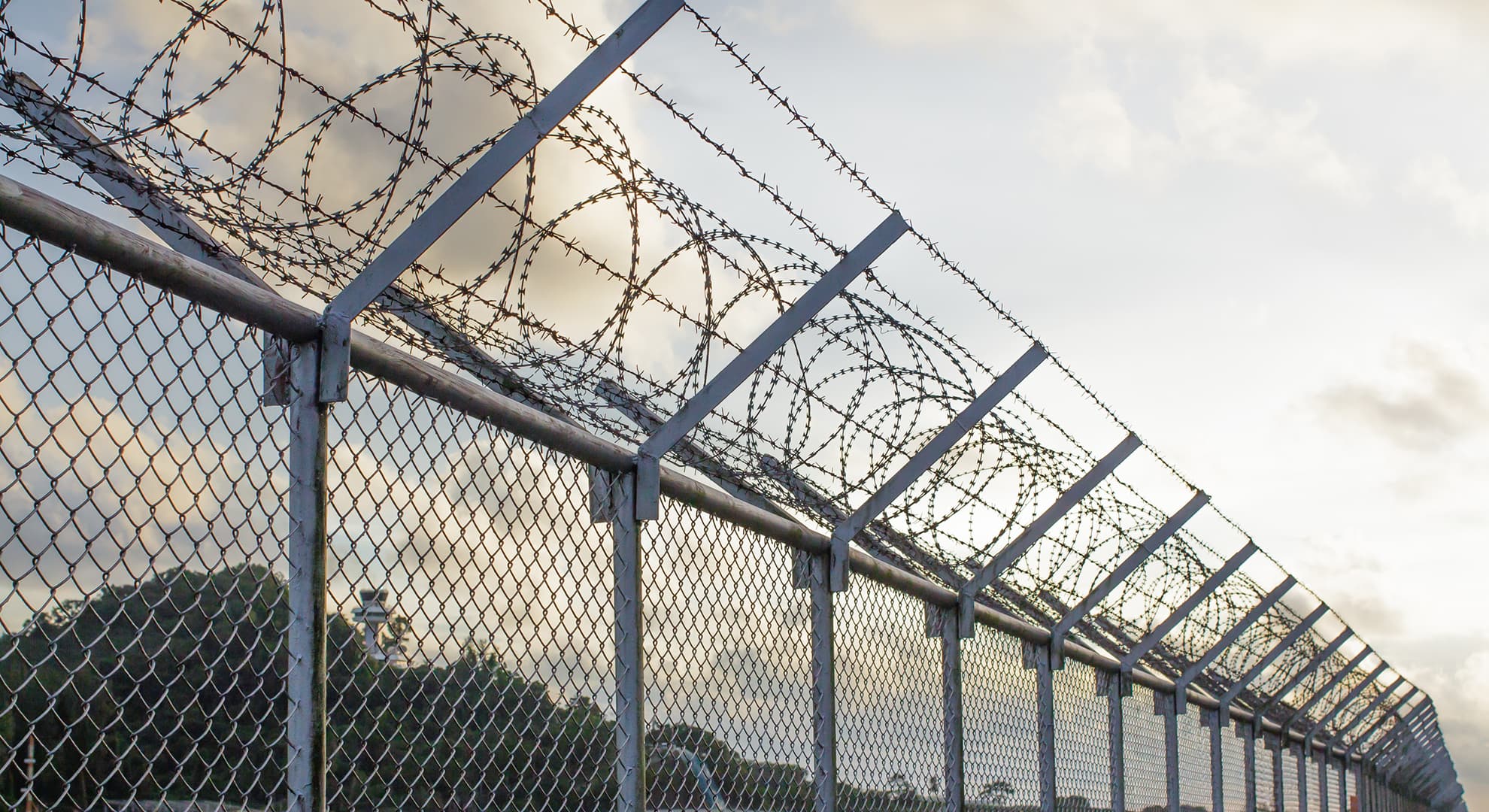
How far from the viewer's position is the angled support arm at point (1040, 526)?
6094 mm

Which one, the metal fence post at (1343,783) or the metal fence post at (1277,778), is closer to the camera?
the metal fence post at (1277,778)

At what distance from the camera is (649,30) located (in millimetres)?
3084

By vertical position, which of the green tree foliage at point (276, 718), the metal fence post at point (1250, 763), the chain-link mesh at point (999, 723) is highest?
the metal fence post at point (1250, 763)

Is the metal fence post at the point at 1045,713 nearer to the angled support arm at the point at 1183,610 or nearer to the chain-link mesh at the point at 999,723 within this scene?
the chain-link mesh at the point at 999,723

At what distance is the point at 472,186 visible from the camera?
2.89 meters

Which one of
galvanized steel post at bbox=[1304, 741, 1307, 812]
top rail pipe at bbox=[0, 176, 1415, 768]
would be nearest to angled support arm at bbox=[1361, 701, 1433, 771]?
galvanized steel post at bbox=[1304, 741, 1307, 812]

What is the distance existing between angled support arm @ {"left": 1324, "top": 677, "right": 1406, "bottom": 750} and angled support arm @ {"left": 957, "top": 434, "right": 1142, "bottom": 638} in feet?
45.4

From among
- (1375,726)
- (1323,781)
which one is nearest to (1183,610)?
(1323,781)

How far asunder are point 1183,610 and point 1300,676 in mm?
5511

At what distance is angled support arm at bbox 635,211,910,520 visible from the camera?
3846 mm

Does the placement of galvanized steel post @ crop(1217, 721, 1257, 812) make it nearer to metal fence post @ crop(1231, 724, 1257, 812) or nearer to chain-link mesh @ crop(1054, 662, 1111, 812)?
metal fence post @ crop(1231, 724, 1257, 812)

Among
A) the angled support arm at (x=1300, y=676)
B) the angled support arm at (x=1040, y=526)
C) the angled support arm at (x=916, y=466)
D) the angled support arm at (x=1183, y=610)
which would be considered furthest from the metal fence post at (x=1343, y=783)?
the angled support arm at (x=916, y=466)

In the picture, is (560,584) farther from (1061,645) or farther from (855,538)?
(1061,645)

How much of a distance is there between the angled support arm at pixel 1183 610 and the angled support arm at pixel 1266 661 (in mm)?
2386
